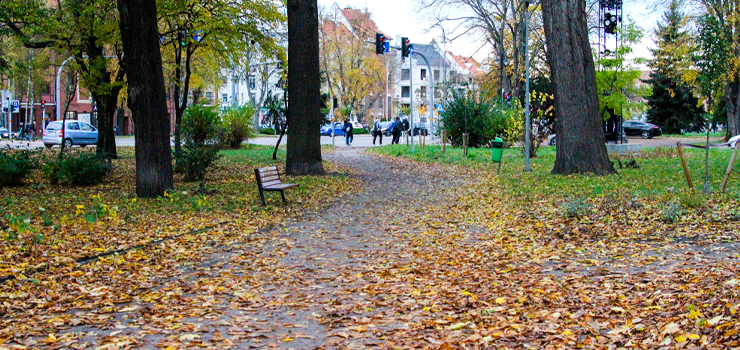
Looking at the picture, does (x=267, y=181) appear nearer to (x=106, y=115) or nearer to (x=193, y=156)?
(x=193, y=156)

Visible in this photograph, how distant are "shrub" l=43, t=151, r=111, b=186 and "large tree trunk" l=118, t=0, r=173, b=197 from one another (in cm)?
381

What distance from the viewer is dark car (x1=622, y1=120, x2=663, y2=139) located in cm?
5834

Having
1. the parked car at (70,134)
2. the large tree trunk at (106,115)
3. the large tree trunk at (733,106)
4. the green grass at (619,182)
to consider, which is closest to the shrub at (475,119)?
the green grass at (619,182)

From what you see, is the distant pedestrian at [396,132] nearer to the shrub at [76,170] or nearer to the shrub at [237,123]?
the shrub at [237,123]

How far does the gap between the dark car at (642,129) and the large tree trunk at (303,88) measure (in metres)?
46.0

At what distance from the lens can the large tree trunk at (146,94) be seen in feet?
44.2

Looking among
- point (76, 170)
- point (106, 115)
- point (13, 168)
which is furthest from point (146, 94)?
point (106, 115)

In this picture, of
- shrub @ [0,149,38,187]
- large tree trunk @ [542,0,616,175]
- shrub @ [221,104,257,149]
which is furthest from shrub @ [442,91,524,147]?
shrub @ [0,149,38,187]

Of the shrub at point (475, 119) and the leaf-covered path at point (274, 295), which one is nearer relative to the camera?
the leaf-covered path at point (274, 295)

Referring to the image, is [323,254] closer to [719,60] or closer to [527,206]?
[527,206]

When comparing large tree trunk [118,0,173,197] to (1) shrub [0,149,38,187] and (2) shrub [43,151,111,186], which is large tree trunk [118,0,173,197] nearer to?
(2) shrub [43,151,111,186]

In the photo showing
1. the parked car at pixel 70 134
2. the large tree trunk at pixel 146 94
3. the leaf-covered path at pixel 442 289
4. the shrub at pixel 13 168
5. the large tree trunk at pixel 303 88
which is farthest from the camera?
the parked car at pixel 70 134

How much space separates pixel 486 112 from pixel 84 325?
3175 centimetres

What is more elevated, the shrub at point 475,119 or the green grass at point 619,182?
the shrub at point 475,119
